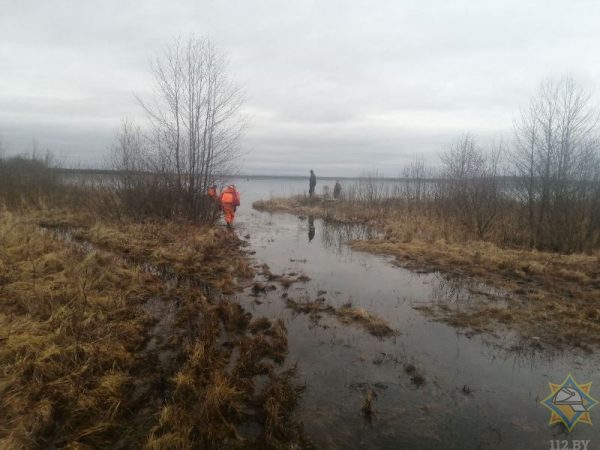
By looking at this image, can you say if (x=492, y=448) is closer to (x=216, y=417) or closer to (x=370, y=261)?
(x=216, y=417)

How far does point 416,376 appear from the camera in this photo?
391 centimetres

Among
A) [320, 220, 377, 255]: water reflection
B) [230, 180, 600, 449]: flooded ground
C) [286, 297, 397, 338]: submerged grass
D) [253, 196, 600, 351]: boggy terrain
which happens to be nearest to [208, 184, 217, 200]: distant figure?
[320, 220, 377, 255]: water reflection

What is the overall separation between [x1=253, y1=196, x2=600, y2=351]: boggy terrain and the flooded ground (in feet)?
1.45

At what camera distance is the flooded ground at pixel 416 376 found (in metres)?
3.04

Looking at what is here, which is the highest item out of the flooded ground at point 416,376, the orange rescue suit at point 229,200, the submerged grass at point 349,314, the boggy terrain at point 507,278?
the orange rescue suit at point 229,200

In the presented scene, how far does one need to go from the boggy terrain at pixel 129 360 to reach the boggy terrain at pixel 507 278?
360 cm

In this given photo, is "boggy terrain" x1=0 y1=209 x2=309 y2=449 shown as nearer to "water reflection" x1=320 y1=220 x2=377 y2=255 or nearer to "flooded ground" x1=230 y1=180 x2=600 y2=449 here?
"flooded ground" x1=230 y1=180 x2=600 y2=449

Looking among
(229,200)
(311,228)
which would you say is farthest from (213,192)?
(311,228)

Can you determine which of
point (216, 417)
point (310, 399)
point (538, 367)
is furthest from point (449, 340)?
point (216, 417)

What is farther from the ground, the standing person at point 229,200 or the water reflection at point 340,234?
the standing person at point 229,200

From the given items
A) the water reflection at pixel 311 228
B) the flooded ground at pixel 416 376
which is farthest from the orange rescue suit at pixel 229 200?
the flooded ground at pixel 416 376

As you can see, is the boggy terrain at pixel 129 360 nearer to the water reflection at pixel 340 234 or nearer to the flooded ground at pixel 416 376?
the flooded ground at pixel 416 376

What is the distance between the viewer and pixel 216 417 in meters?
3.04

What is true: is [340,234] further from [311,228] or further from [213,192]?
[213,192]
